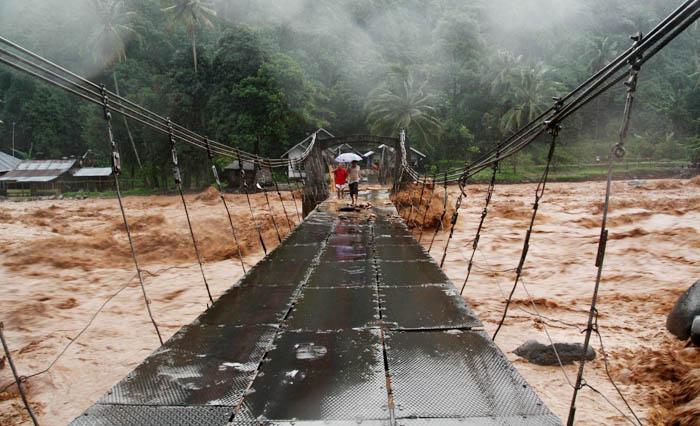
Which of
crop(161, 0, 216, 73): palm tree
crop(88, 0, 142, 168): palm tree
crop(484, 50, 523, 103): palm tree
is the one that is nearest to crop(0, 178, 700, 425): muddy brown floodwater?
crop(88, 0, 142, 168): palm tree

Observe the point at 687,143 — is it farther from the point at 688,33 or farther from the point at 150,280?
the point at 150,280

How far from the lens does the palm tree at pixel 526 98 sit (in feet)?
88.2

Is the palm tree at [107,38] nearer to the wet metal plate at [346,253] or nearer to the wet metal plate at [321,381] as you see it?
the wet metal plate at [346,253]

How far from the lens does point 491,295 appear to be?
5426 mm

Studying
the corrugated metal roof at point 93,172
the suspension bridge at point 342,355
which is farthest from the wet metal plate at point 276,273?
the corrugated metal roof at point 93,172

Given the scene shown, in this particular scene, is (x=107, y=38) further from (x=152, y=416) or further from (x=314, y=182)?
(x=152, y=416)

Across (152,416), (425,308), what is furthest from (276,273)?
(152,416)

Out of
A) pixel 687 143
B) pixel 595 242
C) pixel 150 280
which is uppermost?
pixel 687 143

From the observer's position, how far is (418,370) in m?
1.92

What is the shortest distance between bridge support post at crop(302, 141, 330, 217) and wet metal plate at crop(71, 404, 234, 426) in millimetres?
8162

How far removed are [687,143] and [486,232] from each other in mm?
25712

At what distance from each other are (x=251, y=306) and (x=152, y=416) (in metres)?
1.25

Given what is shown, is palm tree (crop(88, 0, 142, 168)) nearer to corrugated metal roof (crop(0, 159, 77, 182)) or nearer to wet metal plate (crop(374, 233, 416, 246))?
corrugated metal roof (crop(0, 159, 77, 182))

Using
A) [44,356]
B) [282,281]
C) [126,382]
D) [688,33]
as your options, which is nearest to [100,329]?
[44,356]
